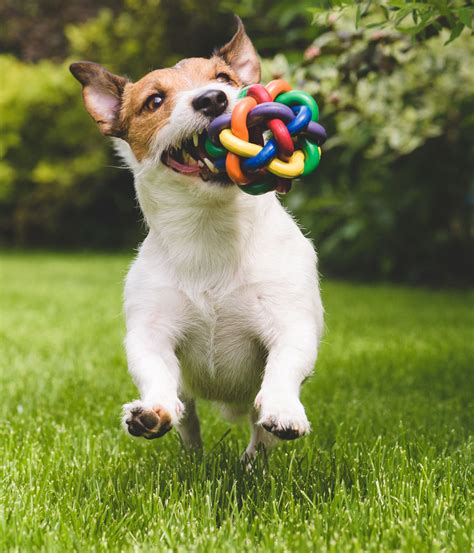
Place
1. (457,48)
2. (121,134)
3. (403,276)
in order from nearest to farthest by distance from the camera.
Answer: (121,134) → (457,48) → (403,276)

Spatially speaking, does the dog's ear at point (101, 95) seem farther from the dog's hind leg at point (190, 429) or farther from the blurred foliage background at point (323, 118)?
the dog's hind leg at point (190, 429)

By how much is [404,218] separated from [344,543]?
811cm

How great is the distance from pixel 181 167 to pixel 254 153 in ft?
1.31

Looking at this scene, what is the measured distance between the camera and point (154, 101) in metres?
2.82

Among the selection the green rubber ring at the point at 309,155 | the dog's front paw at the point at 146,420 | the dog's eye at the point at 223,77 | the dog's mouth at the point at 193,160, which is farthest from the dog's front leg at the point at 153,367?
the dog's eye at the point at 223,77

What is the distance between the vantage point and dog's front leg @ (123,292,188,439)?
6.82ft

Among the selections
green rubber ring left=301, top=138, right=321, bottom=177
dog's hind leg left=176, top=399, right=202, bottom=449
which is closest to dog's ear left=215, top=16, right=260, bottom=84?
green rubber ring left=301, top=138, right=321, bottom=177

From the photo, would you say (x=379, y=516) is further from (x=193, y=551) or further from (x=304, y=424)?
(x=193, y=551)

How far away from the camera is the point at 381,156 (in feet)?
25.8

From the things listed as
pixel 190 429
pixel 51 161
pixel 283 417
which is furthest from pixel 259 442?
pixel 51 161

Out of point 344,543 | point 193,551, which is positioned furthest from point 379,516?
point 193,551

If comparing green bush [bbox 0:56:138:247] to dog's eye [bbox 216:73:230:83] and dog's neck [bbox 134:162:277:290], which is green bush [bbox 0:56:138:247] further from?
dog's neck [bbox 134:162:277:290]

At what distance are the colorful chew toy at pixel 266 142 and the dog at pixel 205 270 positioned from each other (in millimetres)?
161

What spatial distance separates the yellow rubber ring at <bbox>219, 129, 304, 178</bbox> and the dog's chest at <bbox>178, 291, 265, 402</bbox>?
0.47m
